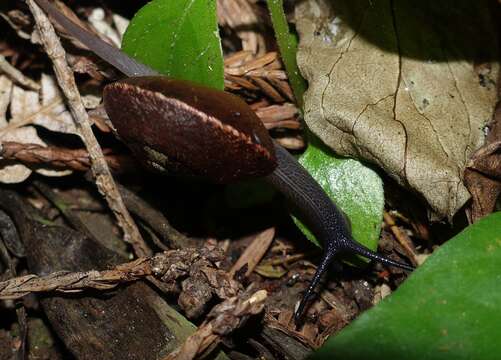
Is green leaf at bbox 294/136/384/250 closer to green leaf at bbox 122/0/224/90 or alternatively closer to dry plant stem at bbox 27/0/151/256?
green leaf at bbox 122/0/224/90

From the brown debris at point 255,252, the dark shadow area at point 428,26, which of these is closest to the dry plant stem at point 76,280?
the brown debris at point 255,252

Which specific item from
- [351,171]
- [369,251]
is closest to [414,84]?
[351,171]

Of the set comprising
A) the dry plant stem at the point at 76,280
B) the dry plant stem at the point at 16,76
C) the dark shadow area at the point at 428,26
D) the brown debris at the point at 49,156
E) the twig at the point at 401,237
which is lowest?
the twig at the point at 401,237

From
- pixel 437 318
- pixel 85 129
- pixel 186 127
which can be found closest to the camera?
pixel 437 318

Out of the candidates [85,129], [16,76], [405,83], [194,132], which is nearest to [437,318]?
[194,132]

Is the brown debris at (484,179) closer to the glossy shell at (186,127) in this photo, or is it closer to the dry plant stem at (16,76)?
the glossy shell at (186,127)

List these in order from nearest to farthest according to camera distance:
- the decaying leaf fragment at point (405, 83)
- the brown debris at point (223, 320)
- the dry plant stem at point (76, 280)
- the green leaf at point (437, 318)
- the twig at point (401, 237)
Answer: the green leaf at point (437, 318) < the brown debris at point (223, 320) < the dry plant stem at point (76, 280) < the decaying leaf fragment at point (405, 83) < the twig at point (401, 237)

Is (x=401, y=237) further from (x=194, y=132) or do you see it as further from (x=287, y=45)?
(x=194, y=132)
